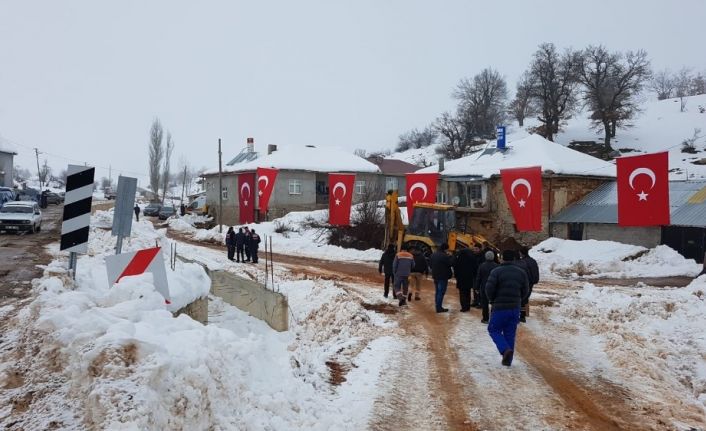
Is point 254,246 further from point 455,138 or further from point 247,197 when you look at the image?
point 455,138

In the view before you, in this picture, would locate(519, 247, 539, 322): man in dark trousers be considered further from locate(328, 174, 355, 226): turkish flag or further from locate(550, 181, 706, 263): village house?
locate(550, 181, 706, 263): village house

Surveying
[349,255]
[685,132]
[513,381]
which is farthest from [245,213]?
[685,132]

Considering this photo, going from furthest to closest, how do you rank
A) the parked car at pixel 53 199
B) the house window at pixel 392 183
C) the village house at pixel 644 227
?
the parked car at pixel 53 199, the house window at pixel 392 183, the village house at pixel 644 227

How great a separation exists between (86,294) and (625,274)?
789 inches

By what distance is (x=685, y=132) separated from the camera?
61.9 metres

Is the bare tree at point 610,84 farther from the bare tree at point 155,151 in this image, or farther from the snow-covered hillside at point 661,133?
the bare tree at point 155,151

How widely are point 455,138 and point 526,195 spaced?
5327 cm

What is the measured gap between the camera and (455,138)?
74.4 metres

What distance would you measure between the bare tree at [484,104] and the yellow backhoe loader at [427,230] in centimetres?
5818

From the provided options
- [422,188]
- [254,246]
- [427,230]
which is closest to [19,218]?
[254,246]

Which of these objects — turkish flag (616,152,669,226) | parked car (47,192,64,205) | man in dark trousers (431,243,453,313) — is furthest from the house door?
parked car (47,192,64,205)

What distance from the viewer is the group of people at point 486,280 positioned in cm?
763

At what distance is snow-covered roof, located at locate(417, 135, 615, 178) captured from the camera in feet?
100

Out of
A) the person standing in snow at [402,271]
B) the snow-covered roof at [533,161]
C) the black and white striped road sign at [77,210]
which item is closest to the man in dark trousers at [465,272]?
the person standing in snow at [402,271]
